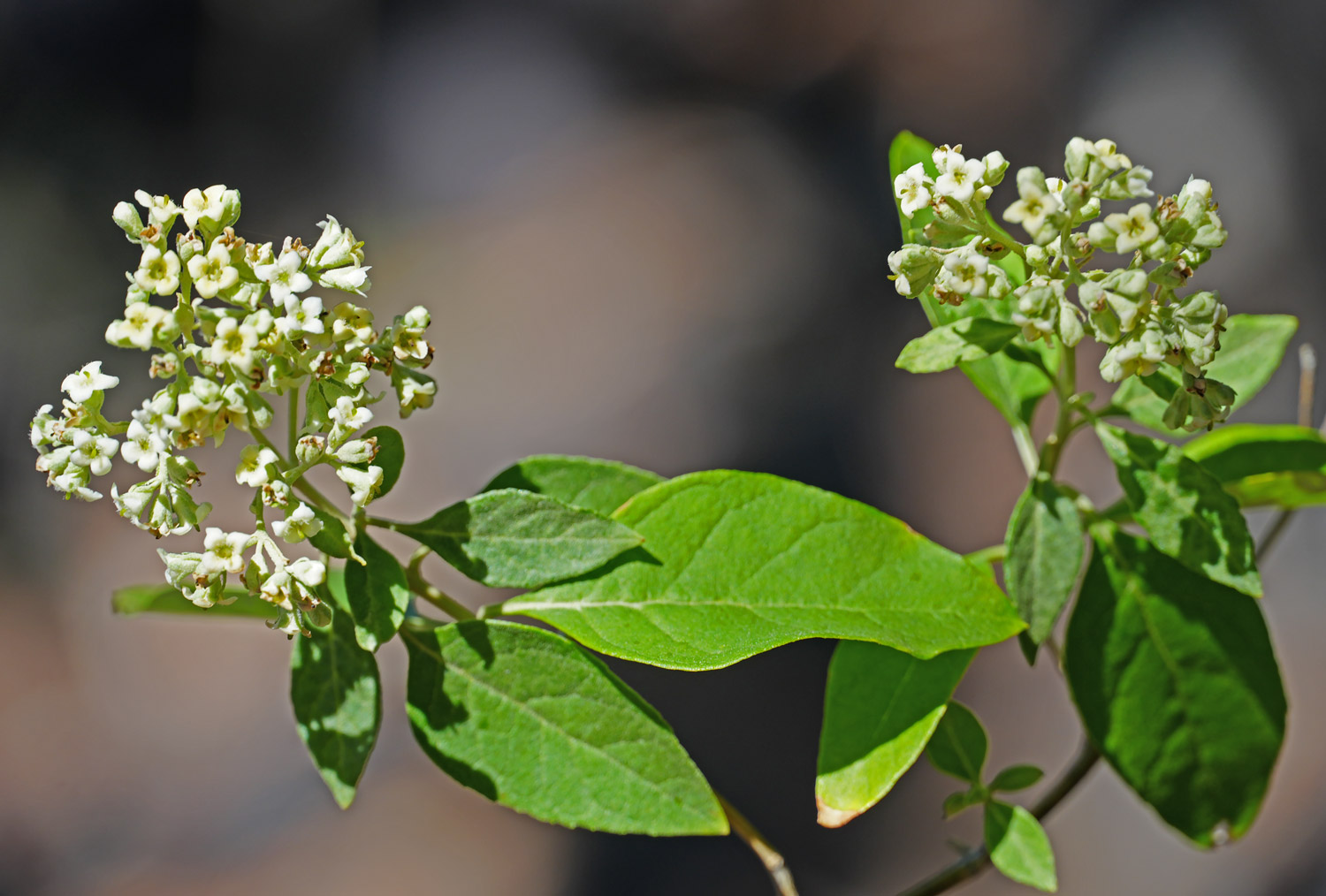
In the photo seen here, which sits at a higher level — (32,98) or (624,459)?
(32,98)

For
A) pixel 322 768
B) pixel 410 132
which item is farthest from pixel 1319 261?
pixel 322 768

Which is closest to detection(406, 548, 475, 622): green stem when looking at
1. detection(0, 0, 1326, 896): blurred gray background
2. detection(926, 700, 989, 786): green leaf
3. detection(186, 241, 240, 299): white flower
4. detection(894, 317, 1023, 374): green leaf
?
detection(186, 241, 240, 299): white flower

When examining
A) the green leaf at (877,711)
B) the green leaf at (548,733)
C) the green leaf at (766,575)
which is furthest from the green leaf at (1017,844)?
the green leaf at (548,733)

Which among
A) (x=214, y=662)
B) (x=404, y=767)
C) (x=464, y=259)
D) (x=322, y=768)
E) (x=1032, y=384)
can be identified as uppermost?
(x=464, y=259)

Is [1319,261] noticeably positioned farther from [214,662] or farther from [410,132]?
[214,662]

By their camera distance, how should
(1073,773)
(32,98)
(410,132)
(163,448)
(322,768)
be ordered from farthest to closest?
1. (410,132)
2. (32,98)
3. (1073,773)
4. (322,768)
5. (163,448)

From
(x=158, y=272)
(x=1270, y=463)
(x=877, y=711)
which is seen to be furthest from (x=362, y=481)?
(x=1270, y=463)

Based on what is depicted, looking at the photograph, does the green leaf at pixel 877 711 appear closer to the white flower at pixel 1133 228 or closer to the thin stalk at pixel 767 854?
the thin stalk at pixel 767 854
